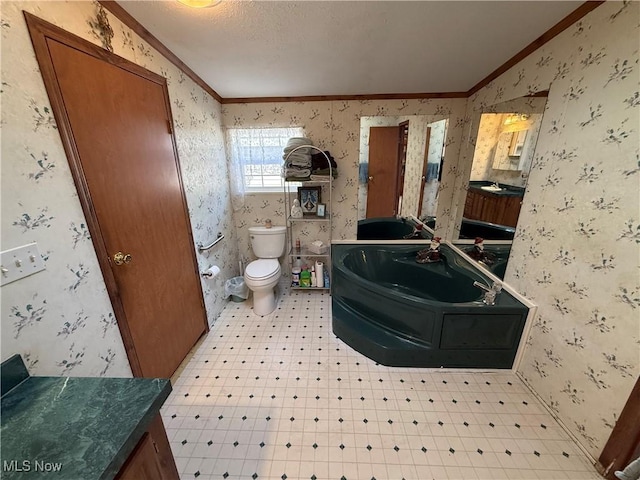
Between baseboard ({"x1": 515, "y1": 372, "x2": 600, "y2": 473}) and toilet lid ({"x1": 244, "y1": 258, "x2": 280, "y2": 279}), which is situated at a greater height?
toilet lid ({"x1": 244, "y1": 258, "x2": 280, "y2": 279})

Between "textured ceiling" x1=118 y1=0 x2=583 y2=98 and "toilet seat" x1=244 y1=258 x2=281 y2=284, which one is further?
"toilet seat" x1=244 y1=258 x2=281 y2=284

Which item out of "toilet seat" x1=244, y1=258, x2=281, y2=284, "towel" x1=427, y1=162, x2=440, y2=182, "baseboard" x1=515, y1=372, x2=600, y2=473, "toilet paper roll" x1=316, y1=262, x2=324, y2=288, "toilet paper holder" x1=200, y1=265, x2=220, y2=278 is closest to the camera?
"baseboard" x1=515, y1=372, x2=600, y2=473

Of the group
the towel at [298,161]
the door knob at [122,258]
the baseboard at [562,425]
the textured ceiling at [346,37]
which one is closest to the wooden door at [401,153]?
the textured ceiling at [346,37]

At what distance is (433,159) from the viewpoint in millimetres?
2592

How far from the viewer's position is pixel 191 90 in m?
1.94

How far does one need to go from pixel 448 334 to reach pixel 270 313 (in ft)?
5.35

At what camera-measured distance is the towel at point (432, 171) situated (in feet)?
8.51

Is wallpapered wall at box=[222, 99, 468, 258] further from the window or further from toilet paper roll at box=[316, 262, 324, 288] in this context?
toilet paper roll at box=[316, 262, 324, 288]

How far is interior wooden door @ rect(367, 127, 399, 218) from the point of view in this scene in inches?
99.8

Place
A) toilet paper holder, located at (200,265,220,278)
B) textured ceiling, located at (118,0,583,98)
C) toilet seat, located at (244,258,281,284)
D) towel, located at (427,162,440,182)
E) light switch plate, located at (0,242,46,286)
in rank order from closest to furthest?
light switch plate, located at (0,242,46,286)
textured ceiling, located at (118,0,583,98)
toilet paper holder, located at (200,265,220,278)
toilet seat, located at (244,258,281,284)
towel, located at (427,162,440,182)

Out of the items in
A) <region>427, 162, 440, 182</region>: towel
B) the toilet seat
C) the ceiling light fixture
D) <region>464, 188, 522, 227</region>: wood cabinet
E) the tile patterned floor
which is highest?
the ceiling light fixture

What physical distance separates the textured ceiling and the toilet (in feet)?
4.63

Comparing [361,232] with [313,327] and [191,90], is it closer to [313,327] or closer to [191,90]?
[313,327]

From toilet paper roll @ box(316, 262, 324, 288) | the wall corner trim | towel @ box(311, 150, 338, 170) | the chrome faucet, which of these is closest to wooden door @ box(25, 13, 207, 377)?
the wall corner trim
